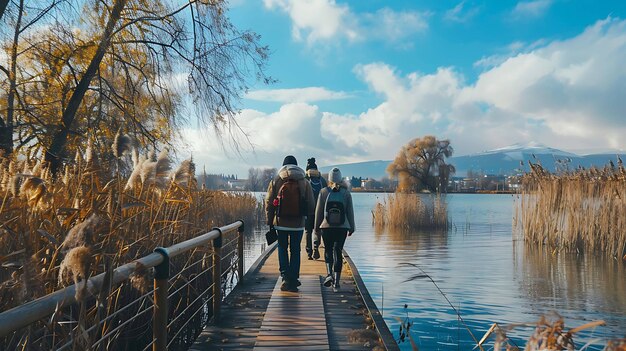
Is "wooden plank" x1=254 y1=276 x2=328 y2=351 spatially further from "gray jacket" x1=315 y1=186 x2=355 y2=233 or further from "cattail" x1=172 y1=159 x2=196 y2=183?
"cattail" x1=172 y1=159 x2=196 y2=183

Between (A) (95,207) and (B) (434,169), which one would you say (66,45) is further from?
(B) (434,169)

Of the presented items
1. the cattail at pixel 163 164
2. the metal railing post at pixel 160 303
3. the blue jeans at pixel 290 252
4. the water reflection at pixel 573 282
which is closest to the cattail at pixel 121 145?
the cattail at pixel 163 164

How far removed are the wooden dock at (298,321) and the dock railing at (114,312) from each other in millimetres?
366

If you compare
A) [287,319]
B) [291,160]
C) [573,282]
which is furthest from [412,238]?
[287,319]

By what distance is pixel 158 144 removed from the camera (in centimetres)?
1295

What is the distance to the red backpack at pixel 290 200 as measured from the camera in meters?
6.52

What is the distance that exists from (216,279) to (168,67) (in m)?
8.08

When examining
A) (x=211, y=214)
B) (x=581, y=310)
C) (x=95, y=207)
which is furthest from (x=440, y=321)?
(x=95, y=207)

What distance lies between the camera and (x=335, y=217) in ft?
21.5

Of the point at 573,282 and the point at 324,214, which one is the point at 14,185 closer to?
the point at 324,214

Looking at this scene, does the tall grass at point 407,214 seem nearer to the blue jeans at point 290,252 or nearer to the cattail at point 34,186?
the blue jeans at point 290,252

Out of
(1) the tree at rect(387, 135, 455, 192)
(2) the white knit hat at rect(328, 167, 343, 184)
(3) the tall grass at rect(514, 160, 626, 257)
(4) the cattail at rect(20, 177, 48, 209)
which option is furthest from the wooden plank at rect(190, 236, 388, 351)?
(1) the tree at rect(387, 135, 455, 192)

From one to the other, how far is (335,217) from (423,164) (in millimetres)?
46223

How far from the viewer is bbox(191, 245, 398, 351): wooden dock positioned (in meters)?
4.55
